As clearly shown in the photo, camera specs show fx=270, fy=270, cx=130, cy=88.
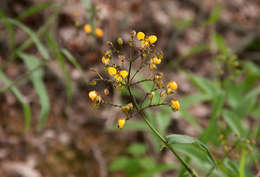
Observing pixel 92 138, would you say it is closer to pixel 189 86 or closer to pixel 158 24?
pixel 189 86

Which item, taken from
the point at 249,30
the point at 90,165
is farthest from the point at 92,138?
the point at 249,30

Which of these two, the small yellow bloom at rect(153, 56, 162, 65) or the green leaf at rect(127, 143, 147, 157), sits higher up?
the green leaf at rect(127, 143, 147, 157)

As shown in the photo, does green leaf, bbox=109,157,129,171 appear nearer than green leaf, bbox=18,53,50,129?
No

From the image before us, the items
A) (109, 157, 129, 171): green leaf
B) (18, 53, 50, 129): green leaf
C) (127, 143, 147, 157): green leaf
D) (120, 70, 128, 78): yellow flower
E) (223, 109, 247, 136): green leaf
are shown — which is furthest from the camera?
(127, 143, 147, 157): green leaf

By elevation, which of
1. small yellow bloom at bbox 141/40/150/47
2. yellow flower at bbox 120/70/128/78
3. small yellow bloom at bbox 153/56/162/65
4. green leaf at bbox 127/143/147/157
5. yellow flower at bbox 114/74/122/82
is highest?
green leaf at bbox 127/143/147/157

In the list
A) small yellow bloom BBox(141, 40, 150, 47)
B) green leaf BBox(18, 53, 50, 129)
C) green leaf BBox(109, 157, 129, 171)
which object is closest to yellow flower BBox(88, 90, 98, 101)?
small yellow bloom BBox(141, 40, 150, 47)

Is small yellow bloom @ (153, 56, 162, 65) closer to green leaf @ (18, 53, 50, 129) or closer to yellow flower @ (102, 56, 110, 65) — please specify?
yellow flower @ (102, 56, 110, 65)

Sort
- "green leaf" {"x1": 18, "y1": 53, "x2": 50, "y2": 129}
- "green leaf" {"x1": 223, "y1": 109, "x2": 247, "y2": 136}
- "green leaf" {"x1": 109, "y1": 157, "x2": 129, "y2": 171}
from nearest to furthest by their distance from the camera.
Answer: "green leaf" {"x1": 223, "y1": 109, "x2": 247, "y2": 136}
"green leaf" {"x1": 18, "y1": 53, "x2": 50, "y2": 129}
"green leaf" {"x1": 109, "y1": 157, "x2": 129, "y2": 171}

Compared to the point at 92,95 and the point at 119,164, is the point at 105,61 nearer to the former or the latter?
the point at 92,95

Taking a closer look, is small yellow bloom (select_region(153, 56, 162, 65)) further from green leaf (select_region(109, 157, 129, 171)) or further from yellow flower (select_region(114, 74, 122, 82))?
green leaf (select_region(109, 157, 129, 171))

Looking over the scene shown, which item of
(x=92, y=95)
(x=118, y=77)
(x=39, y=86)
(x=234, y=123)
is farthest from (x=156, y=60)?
(x=39, y=86)

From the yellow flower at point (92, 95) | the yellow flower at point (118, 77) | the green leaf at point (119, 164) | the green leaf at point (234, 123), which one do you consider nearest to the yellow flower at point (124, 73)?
the yellow flower at point (118, 77)

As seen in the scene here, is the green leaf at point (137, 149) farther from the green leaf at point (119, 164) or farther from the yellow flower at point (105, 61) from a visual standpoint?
the yellow flower at point (105, 61)
